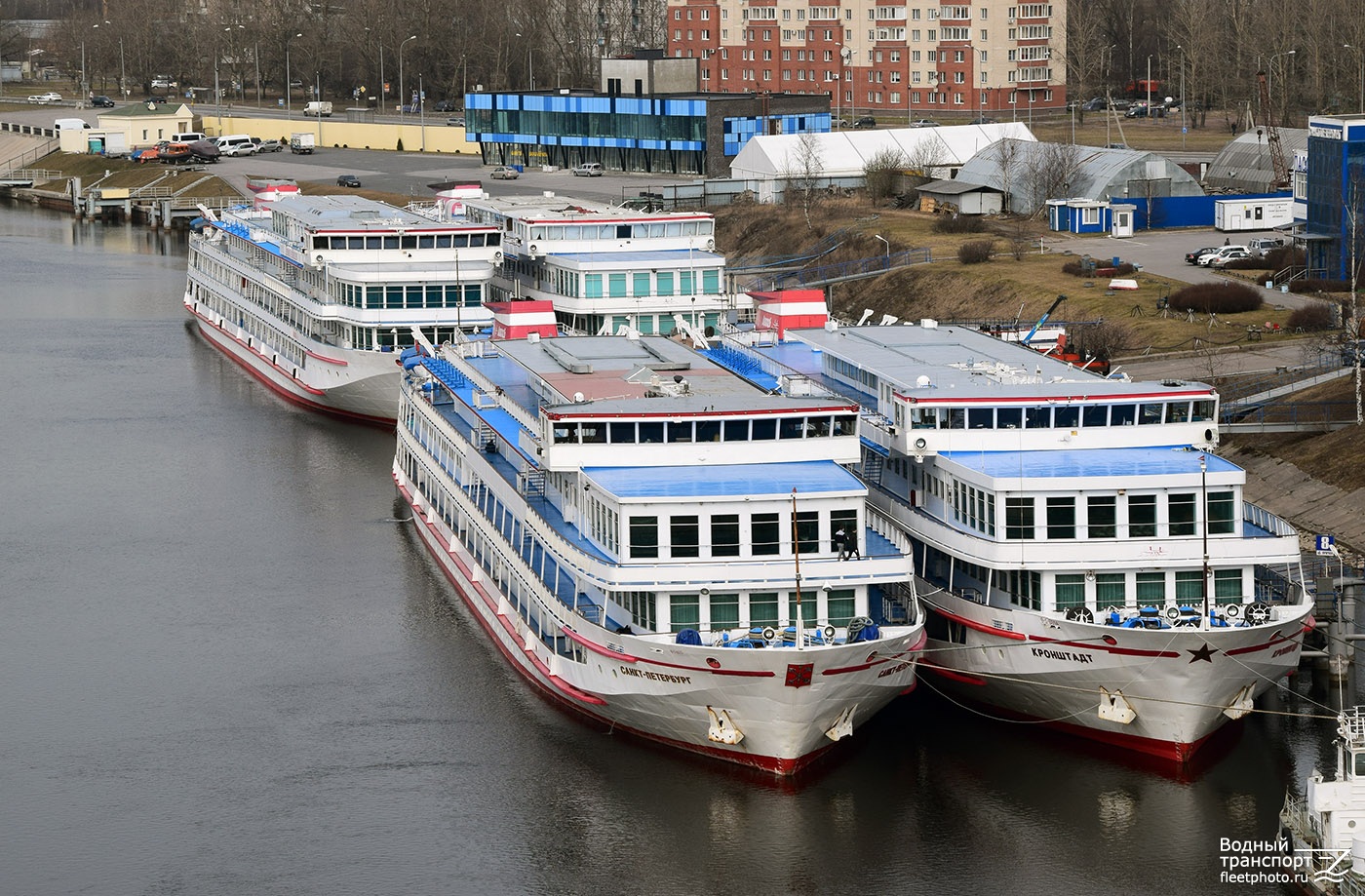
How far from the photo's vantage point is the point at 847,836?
43375mm

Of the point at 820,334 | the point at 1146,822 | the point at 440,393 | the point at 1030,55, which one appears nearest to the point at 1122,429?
the point at 1146,822

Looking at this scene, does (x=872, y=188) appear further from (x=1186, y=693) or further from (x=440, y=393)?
(x=1186, y=693)

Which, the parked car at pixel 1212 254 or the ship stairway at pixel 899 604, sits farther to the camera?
the parked car at pixel 1212 254

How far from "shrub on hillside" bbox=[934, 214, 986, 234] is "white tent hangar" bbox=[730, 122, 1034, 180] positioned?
1975 centimetres

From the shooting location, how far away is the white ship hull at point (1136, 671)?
45625 millimetres

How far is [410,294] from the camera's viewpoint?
88625 millimetres

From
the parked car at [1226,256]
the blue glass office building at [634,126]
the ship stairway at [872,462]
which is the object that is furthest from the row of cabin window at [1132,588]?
the blue glass office building at [634,126]

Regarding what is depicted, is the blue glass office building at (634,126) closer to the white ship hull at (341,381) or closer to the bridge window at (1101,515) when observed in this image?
→ the white ship hull at (341,381)

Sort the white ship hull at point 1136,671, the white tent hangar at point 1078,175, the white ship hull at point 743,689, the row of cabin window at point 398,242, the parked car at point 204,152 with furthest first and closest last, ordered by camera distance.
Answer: the parked car at point 204,152
the white tent hangar at point 1078,175
the row of cabin window at point 398,242
the white ship hull at point 1136,671
the white ship hull at point 743,689

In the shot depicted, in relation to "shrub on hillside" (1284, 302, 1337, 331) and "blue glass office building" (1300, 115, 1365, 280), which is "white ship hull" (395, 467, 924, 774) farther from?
"blue glass office building" (1300, 115, 1365, 280)

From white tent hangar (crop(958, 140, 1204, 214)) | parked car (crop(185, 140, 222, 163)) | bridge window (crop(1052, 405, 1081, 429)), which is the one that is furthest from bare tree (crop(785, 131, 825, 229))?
bridge window (crop(1052, 405, 1081, 429))

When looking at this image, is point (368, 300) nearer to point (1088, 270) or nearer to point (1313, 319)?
point (1088, 270)

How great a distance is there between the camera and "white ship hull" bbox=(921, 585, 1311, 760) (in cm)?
4562

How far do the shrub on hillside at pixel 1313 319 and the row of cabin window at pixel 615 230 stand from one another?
2663 centimetres
